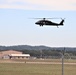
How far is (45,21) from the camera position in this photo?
40438mm
